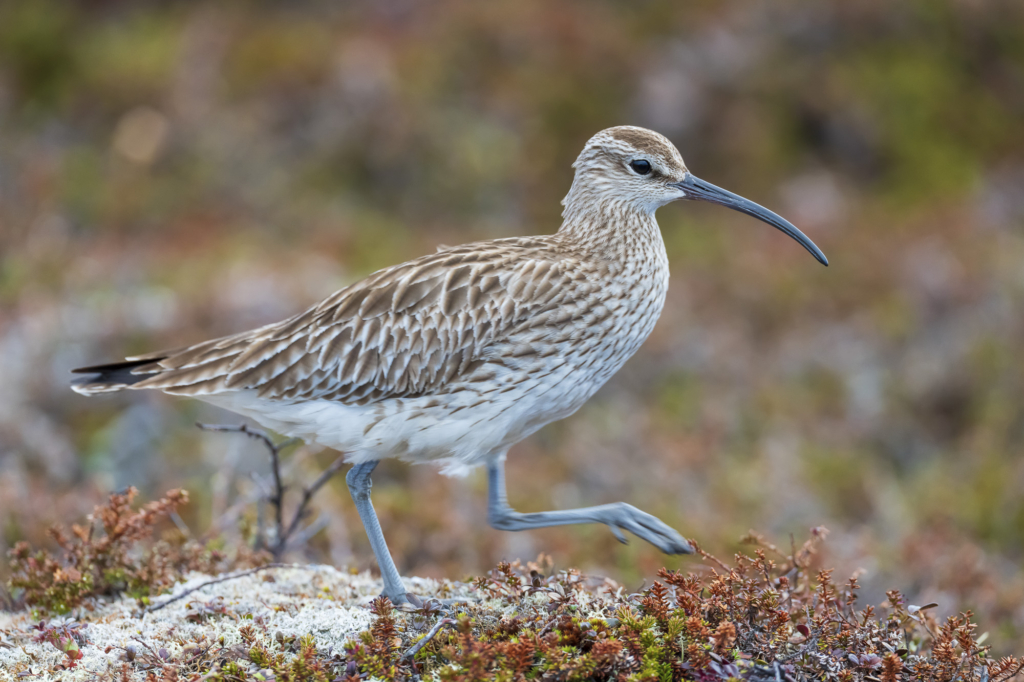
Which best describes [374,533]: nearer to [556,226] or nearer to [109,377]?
[109,377]

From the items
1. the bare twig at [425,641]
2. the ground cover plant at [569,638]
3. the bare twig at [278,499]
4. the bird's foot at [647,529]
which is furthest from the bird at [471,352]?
the bare twig at [425,641]

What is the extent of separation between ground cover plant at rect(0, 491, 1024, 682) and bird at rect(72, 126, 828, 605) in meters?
0.37

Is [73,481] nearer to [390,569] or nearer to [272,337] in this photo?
[272,337]

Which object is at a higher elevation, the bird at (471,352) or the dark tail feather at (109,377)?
the bird at (471,352)

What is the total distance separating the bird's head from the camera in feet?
17.6

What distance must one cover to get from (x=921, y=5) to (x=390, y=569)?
1592 centimetres

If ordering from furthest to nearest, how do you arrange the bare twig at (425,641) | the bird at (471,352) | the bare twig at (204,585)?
the bird at (471,352), the bare twig at (204,585), the bare twig at (425,641)

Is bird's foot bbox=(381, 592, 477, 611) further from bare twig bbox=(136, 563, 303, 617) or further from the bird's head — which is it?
the bird's head

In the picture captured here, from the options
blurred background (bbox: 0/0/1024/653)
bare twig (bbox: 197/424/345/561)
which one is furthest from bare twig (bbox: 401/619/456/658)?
blurred background (bbox: 0/0/1024/653)

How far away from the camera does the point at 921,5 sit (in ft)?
55.0

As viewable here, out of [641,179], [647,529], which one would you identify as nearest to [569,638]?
[647,529]

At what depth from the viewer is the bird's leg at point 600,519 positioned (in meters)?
4.59

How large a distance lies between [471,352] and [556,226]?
9232 mm

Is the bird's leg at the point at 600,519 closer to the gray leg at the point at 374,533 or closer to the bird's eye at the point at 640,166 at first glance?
the gray leg at the point at 374,533
